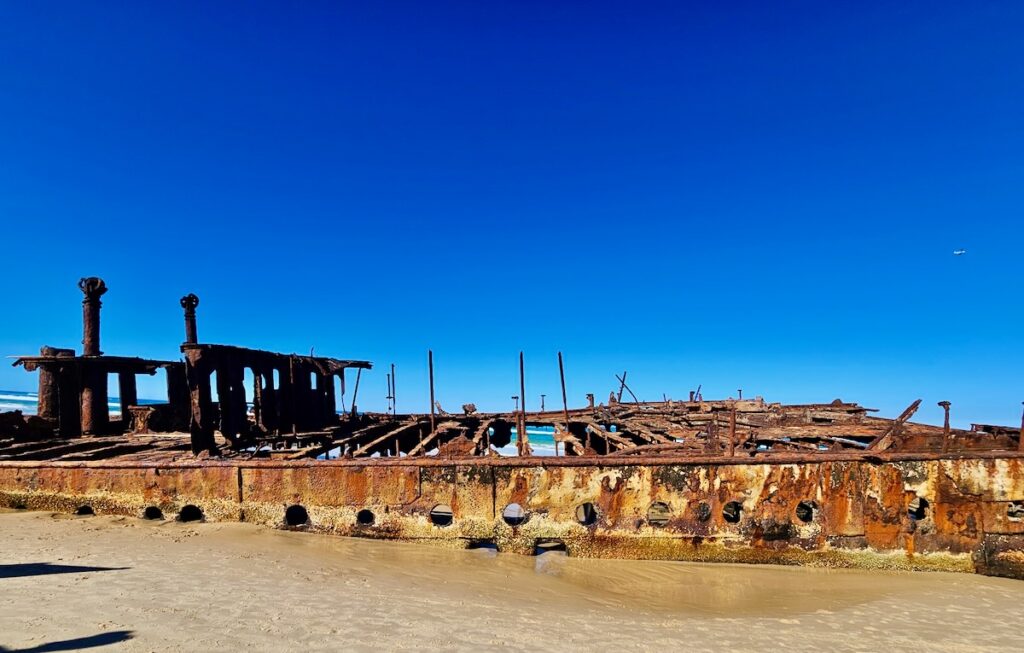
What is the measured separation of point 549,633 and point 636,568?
2.45 metres

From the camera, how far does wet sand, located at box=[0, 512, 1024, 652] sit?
445 cm

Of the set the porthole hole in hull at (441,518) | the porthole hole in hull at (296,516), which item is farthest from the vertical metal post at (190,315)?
the porthole hole in hull at (441,518)

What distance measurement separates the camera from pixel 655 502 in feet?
23.4

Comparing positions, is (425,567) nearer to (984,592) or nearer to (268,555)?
(268,555)

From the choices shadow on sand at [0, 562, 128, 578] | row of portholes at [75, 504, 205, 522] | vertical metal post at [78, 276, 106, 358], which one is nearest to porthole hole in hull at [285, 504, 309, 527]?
row of portholes at [75, 504, 205, 522]

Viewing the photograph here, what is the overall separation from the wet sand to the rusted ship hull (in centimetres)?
26

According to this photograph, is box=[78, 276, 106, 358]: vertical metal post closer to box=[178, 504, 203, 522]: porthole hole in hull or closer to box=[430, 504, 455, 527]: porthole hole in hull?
box=[178, 504, 203, 522]: porthole hole in hull

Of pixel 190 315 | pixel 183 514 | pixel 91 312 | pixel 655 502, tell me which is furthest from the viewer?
pixel 91 312

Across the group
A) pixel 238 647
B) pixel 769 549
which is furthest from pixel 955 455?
pixel 238 647

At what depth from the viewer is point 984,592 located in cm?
614

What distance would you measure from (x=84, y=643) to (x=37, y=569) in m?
2.81

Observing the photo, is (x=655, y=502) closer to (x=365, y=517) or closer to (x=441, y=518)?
(x=441, y=518)

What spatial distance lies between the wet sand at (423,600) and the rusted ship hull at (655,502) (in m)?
0.26

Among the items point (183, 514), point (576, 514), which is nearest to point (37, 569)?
point (183, 514)
